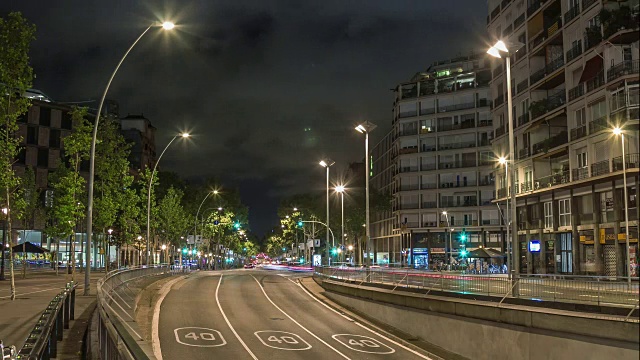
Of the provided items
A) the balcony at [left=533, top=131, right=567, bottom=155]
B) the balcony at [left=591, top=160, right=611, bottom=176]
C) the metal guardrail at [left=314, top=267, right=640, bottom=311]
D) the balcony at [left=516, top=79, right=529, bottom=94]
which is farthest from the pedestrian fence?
the balcony at [left=516, top=79, right=529, bottom=94]

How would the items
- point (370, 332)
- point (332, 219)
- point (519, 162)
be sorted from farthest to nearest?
point (332, 219), point (519, 162), point (370, 332)

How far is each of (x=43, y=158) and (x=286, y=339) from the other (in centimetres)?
7625

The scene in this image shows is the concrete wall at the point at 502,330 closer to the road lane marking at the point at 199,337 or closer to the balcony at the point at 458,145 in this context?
the road lane marking at the point at 199,337

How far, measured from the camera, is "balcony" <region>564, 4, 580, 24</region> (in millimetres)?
51825

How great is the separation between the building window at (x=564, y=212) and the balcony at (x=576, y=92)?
339 inches

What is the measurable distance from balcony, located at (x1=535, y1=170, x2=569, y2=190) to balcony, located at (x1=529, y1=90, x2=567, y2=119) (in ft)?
18.6

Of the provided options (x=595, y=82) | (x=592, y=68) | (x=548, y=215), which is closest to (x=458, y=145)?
(x=548, y=215)

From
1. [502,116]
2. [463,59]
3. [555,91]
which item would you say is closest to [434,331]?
[555,91]

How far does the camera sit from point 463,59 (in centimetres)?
12444

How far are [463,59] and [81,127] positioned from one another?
9471 cm

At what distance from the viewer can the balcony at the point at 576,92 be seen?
167ft

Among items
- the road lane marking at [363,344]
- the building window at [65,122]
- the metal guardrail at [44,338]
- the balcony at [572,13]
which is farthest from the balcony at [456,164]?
the metal guardrail at [44,338]

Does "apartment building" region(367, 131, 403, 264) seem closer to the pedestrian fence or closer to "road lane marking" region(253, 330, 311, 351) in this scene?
the pedestrian fence

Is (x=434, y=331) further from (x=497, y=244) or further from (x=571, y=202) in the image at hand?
(x=497, y=244)
